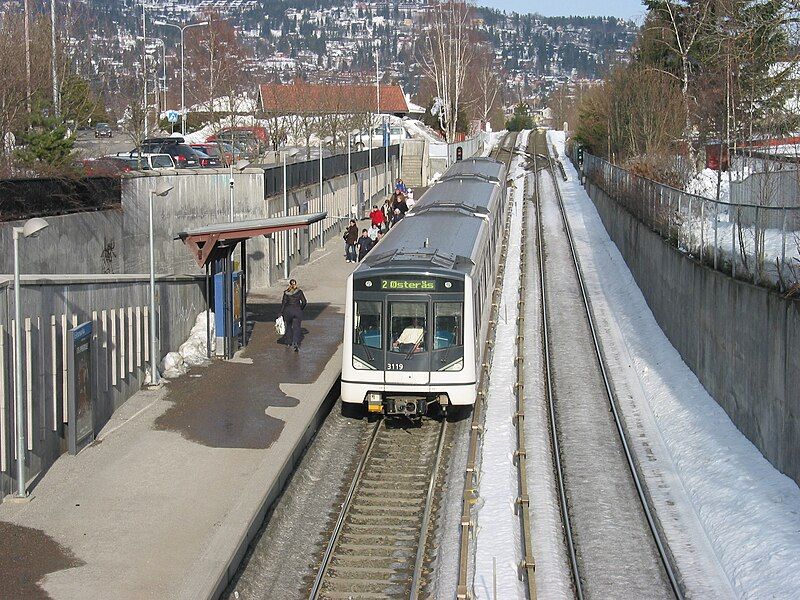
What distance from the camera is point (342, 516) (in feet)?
47.2

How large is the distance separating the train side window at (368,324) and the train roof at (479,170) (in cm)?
1754

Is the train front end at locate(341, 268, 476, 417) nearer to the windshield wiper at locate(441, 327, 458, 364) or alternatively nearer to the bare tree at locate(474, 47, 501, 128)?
the windshield wiper at locate(441, 327, 458, 364)

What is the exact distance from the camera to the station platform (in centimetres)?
1191

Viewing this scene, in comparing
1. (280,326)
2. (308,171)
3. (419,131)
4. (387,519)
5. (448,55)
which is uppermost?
(448,55)

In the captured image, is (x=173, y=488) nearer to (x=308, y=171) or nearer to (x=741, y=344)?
(x=741, y=344)

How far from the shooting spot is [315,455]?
1694cm

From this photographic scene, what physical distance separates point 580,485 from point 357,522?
339cm

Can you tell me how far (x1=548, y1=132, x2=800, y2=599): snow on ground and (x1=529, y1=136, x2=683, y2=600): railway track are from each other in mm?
539

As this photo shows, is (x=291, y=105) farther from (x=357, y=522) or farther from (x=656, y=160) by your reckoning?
(x=357, y=522)

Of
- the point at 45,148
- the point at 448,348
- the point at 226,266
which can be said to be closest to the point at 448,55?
the point at 45,148

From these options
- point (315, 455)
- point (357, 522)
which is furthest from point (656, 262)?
point (357, 522)

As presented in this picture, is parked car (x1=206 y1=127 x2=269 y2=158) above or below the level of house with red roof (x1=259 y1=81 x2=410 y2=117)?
below

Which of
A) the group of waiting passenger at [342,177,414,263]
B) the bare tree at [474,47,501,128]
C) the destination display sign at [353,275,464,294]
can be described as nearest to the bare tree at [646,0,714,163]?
the group of waiting passenger at [342,177,414,263]

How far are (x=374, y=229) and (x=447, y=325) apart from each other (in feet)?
64.2
